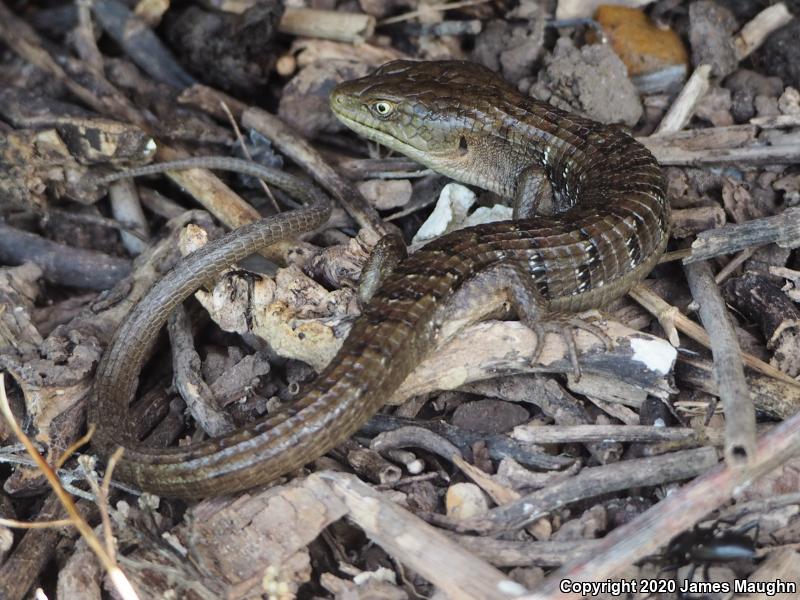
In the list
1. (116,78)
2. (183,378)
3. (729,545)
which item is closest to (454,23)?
(116,78)

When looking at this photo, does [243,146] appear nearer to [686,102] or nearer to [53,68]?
[53,68]

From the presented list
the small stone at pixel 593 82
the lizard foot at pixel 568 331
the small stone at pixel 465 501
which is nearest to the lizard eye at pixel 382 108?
the small stone at pixel 593 82

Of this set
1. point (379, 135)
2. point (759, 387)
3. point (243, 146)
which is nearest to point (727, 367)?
point (759, 387)

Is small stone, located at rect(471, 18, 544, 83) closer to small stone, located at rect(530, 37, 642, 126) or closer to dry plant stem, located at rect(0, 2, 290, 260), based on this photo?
small stone, located at rect(530, 37, 642, 126)

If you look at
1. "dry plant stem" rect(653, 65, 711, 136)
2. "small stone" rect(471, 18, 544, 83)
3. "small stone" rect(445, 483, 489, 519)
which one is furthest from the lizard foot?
"small stone" rect(471, 18, 544, 83)

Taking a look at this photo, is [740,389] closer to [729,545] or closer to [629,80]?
[729,545]
